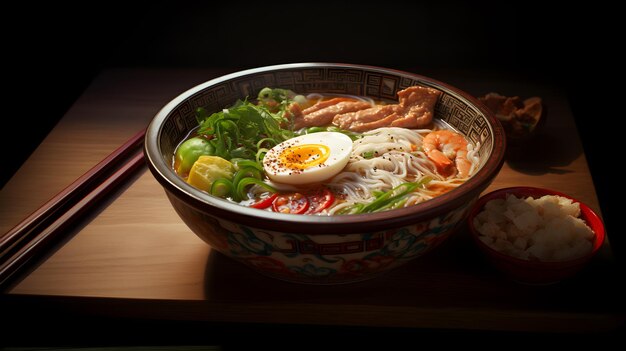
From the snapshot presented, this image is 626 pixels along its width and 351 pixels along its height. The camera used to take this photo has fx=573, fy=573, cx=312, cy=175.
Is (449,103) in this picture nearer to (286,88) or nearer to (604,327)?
(286,88)

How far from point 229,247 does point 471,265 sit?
2.45 ft

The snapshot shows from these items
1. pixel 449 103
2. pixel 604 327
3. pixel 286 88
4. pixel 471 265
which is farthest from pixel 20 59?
pixel 604 327

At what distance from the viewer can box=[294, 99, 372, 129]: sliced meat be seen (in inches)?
88.0

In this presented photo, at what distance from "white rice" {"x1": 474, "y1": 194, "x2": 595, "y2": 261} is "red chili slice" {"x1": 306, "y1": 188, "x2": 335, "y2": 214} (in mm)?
462

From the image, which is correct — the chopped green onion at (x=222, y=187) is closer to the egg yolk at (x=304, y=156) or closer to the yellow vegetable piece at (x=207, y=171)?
the yellow vegetable piece at (x=207, y=171)

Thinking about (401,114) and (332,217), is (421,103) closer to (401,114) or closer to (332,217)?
(401,114)

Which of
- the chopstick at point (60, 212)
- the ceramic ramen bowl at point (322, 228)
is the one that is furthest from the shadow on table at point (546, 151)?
the chopstick at point (60, 212)

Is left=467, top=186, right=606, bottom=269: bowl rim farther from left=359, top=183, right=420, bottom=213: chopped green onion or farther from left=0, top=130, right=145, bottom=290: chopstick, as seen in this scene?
left=0, top=130, right=145, bottom=290: chopstick

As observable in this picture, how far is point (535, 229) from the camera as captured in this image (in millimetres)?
1700

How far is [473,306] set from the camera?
1.61 m

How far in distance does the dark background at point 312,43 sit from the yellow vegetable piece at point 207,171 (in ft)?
5.50

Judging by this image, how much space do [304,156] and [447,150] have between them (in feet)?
1.64

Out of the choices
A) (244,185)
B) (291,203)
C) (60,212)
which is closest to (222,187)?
(244,185)

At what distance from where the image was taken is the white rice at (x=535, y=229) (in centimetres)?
164
